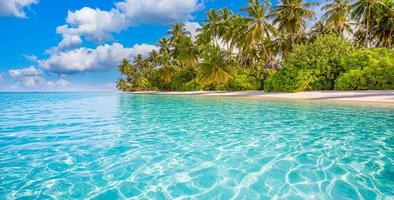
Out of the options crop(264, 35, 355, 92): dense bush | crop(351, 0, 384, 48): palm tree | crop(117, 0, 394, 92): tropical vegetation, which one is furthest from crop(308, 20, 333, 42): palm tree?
crop(264, 35, 355, 92): dense bush

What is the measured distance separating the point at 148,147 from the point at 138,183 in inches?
95.1

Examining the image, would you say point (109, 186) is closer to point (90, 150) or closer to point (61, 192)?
point (61, 192)

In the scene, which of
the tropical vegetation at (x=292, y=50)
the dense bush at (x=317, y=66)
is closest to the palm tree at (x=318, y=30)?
the tropical vegetation at (x=292, y=50)

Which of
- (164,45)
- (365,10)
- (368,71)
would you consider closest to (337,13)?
(365,10)

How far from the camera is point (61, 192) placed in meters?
4.14

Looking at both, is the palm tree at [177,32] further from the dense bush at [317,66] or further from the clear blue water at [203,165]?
the clear blue water at [203,165]

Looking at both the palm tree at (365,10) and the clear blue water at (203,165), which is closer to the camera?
the clear blue water at (203,165)

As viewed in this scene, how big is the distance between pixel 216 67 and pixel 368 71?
2096 centimetres

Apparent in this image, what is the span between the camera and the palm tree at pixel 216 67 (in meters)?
40.9

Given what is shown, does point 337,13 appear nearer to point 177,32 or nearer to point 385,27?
point 385,27

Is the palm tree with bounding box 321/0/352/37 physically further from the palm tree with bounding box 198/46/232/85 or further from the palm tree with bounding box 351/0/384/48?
the palm tree with bounding box 198/46/232/85

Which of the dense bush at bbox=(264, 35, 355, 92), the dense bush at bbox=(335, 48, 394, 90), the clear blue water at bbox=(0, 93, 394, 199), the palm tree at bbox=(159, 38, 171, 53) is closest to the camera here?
the clear blue water at bbox=(0, 93, 394, 199)

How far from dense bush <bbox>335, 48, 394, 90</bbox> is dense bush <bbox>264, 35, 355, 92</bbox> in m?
1.52

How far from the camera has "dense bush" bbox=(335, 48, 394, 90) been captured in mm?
24078
